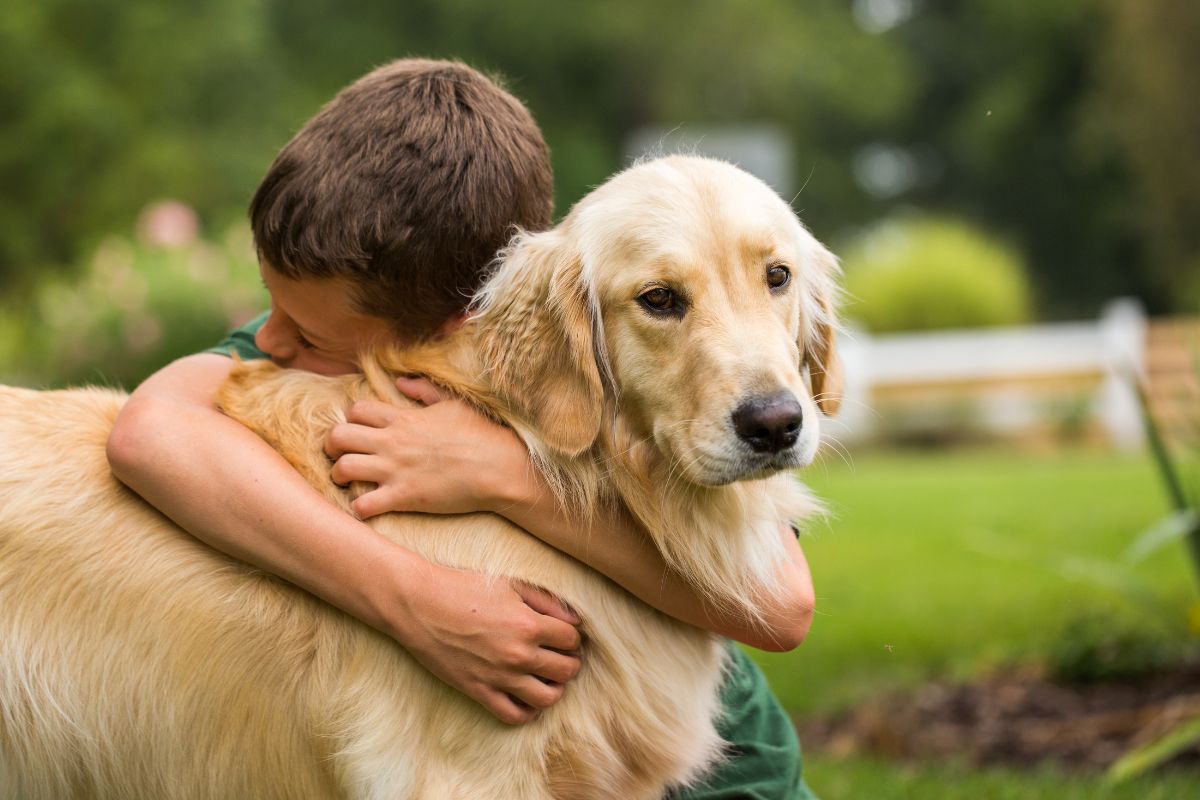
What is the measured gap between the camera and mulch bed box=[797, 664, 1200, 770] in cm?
498

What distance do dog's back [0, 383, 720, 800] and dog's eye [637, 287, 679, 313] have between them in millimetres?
529

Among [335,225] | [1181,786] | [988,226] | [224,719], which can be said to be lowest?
[988,226]

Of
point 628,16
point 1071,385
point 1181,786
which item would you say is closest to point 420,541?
point 1181,786

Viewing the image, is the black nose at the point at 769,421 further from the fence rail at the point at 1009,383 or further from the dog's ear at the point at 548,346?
the fence rail at the point at 1009,383

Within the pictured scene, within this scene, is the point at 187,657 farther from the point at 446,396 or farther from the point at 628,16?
the point at 628,16

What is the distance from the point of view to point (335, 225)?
2.54m

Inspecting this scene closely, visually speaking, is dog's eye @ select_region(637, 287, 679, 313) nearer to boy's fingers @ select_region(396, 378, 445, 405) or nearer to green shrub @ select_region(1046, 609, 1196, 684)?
boy's fingers @ select_region(396, 378, 445, 405)

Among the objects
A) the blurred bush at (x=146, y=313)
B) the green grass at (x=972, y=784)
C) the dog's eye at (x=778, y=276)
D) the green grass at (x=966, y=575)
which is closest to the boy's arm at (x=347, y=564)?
the dog's eye at (x=778, y=276)

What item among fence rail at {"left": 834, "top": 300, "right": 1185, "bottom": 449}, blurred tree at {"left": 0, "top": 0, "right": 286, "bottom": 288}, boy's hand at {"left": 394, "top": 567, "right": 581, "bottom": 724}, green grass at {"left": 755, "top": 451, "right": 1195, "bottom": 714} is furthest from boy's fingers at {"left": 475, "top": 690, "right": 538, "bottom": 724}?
blurred tree at {"left": 0, "top": 0, "right": 286, "bottom": 288}

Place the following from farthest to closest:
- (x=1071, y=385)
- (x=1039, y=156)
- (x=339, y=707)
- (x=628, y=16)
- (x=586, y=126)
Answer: (x=1039, y=156) < (x=586, y=126) < (x=628, y=16) < (x=1071, y=385) < (x=339, y=707)

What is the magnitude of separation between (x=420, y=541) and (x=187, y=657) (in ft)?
1.61

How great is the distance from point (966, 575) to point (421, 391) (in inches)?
228

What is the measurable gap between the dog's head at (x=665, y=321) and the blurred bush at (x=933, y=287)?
1751 cm

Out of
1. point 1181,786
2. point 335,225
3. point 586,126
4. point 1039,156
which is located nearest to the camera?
point 335,225
